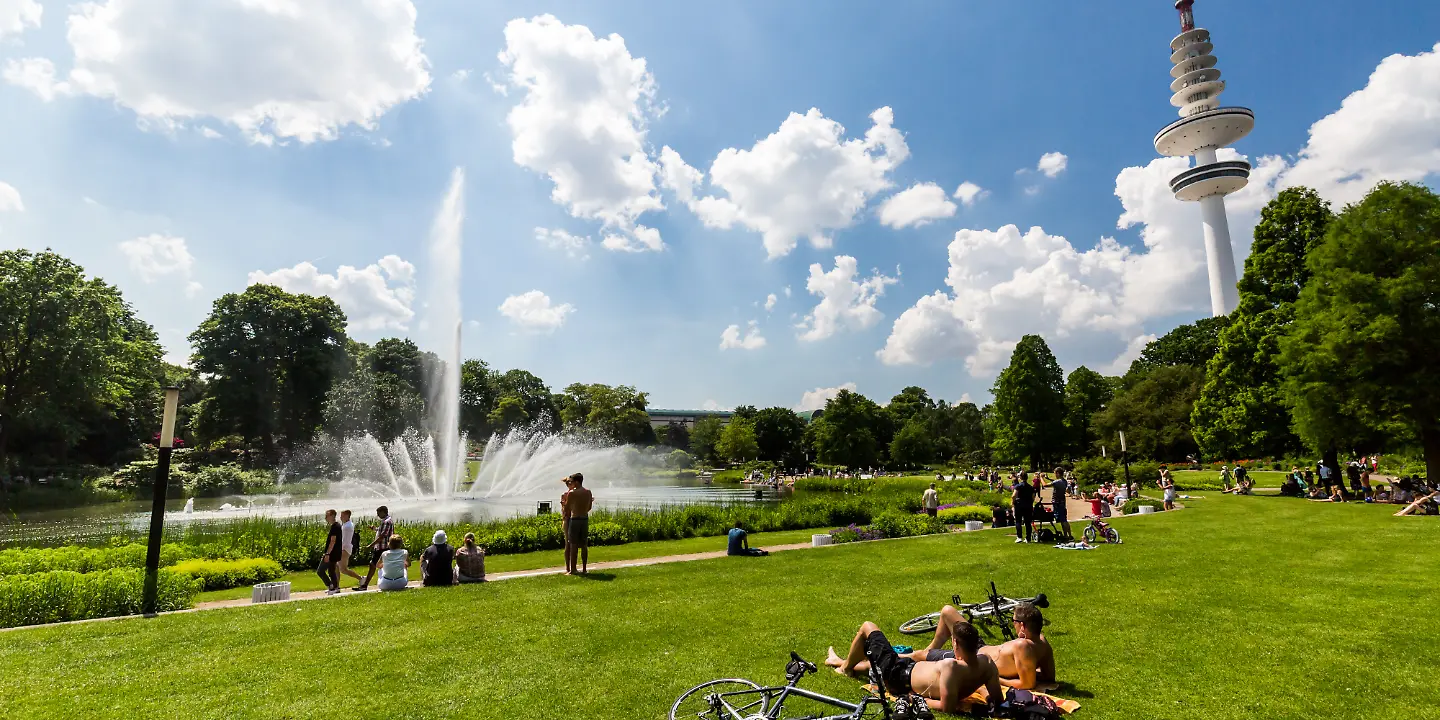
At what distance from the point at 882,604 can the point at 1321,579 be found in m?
7.60

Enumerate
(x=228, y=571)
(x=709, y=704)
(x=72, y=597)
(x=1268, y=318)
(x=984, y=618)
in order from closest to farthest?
(x=709, y=704)
(x=984, y=618)
(x=72, y=597)
(x=228, y=571)
(x=1268, y=318)

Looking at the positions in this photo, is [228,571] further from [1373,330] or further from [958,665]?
[1373,330]

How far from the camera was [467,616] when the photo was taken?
1009 centimetres

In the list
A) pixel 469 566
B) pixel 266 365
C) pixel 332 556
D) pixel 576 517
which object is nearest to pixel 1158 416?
pixel 576 517

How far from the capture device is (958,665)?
240 inches

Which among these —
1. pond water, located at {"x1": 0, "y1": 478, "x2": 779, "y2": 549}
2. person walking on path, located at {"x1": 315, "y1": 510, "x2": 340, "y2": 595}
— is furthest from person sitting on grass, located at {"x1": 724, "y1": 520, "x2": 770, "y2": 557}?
pond water, located at {"x1": 0, "y1": 478, "x2": 779, "y2": 549}

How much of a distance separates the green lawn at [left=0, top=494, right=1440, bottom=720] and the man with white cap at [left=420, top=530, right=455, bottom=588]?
2.61 feet

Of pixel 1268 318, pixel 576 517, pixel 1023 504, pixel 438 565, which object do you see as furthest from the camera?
pixel 1268 318

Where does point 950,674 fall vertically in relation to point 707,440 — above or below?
below

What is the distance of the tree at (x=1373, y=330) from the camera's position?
75.6 ft

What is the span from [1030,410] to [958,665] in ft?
200

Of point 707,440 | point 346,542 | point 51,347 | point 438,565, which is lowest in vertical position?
point 438,565

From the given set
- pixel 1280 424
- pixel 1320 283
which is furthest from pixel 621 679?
pixel 1280 424

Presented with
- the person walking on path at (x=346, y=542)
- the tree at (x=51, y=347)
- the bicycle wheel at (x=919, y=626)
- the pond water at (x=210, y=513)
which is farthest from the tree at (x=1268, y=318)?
the tree at (x=51, y=347)
